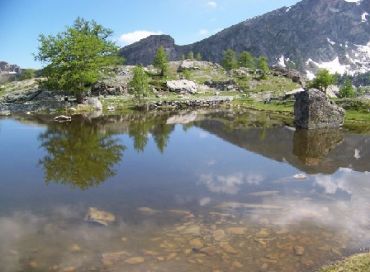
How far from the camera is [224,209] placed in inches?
840

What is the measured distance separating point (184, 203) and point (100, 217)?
187 inches

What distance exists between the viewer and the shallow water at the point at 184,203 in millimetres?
16062

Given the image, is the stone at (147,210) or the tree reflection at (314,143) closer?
the stone at (147,210)

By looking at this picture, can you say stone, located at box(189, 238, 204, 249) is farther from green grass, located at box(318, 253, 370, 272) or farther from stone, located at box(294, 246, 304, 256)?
green grass, located at box(318, 253, 370, 272)

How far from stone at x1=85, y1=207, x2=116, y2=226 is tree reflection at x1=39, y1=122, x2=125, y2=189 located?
17.9 ft

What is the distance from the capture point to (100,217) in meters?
20.0

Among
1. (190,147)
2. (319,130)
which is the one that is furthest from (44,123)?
(319,130)

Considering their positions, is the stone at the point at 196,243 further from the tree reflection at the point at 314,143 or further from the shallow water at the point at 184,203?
the tree reflection at the point at 314,143

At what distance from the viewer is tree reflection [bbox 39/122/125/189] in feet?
92.8

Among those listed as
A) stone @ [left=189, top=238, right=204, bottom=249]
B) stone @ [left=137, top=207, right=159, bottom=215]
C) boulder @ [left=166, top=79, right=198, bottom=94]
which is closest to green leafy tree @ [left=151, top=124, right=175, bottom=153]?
stone @ [left=137, top=207, right=159, bottom=215]

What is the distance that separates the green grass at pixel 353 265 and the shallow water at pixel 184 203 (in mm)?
825

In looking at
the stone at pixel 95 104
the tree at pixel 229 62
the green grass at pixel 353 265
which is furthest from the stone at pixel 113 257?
the tree at pixel 229 62

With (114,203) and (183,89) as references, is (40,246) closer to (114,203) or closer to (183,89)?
(114,203)

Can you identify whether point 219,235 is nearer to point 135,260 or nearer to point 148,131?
point 135,260
